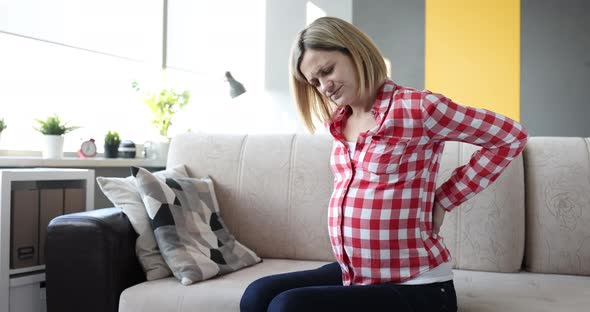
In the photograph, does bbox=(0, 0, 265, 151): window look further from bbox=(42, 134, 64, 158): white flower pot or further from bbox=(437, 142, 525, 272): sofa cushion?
bbox=(437, 142, 525, 272): sofa cushion

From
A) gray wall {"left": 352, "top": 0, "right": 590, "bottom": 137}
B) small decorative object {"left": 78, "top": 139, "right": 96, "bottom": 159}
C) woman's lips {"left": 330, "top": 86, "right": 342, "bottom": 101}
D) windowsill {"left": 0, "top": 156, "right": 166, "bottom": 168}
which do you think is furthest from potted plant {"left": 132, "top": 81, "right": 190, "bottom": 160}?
gray wall {"left": 352, "top": 0, "right": 590, "bottom": 137}

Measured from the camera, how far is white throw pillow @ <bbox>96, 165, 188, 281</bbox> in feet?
6.23

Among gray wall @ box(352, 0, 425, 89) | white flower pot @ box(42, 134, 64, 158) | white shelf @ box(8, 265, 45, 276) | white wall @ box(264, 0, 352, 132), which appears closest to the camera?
white shelf @ box(8, 265, 45, 276)

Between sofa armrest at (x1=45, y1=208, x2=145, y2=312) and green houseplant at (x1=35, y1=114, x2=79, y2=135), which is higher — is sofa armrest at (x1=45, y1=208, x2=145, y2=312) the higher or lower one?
the lower one

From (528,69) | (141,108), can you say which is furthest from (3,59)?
(528,69)

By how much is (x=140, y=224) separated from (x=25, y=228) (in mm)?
→ 464

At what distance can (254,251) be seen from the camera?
89.0 inches

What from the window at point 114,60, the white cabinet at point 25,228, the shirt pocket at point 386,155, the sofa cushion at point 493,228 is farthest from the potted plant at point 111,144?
the shirt pocket at point 386,155

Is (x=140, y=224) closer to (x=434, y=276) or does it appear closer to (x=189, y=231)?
(x=189, y=231)

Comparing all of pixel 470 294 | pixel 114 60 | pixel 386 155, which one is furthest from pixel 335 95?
pixel 114 60

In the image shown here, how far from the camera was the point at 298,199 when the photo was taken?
7.36 ft

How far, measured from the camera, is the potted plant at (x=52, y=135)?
8.83 feet

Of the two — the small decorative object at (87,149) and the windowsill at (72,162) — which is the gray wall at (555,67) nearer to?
the windowsill at (72,162)

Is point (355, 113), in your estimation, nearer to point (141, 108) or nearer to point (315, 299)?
point (315, 299)
